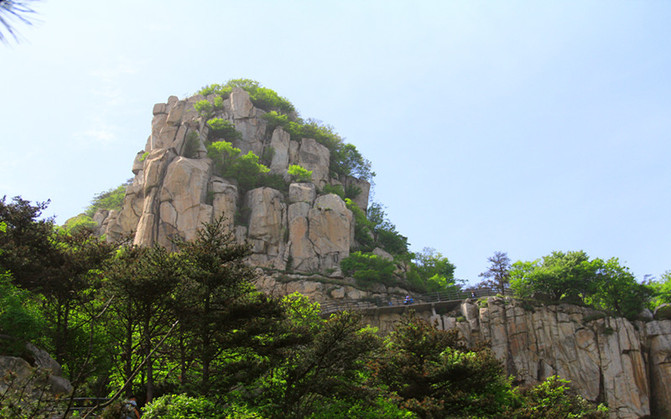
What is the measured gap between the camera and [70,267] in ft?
58.3

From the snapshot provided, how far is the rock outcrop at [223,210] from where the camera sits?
147 ft

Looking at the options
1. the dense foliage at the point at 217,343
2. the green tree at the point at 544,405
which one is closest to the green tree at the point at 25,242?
the dense foliage at the point at 217,343

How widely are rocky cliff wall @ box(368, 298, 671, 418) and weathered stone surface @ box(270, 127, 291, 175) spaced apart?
84.7 ft

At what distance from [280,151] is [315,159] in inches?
156

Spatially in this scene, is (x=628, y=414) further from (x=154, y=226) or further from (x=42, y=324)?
(x=154, y=226)

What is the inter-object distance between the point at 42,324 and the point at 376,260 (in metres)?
31.2

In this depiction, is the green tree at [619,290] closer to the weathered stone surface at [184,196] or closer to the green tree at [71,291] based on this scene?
the weathered stone surface at [184,196]

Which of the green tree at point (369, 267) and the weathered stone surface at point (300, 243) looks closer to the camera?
the green tree at point (369, 267)

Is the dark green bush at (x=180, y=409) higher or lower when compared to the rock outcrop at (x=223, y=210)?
lower

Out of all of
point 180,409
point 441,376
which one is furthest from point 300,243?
point 180,409

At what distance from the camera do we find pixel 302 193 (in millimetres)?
49219

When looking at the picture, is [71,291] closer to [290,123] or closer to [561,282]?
[561,282]

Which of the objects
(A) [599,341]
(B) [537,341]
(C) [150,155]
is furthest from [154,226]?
(A) [599,341]

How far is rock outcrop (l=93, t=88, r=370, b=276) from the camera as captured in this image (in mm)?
44938
